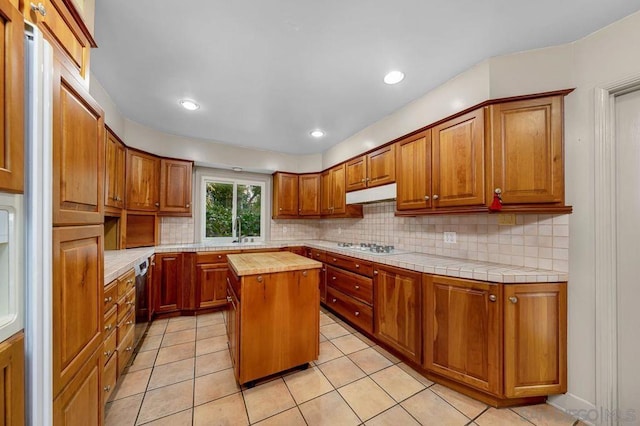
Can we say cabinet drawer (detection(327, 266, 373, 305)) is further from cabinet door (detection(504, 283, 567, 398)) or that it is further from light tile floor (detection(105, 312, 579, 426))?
cabinet door (detection(504, 283, 567, 398))

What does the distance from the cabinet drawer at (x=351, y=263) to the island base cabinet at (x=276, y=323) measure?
0.71 m

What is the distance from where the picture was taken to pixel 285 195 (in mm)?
4234

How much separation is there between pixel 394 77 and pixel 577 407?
8.75 ft

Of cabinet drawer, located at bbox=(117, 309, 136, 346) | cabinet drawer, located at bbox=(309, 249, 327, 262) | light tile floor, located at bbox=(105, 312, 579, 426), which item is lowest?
light tile floor, located at bbox=(105, 312, 579, 426)

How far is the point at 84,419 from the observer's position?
1.00m

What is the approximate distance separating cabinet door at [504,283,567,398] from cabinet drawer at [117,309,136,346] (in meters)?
2.67

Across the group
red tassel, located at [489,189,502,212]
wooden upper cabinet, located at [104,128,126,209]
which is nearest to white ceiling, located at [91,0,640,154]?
wooden upper cabinet, located at [104,128,126,209]

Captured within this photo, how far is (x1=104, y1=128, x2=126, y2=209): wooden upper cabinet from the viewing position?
7.59 ft

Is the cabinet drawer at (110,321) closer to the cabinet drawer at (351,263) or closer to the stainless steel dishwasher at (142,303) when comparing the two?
the stainless steel dishwasher at (142,303)

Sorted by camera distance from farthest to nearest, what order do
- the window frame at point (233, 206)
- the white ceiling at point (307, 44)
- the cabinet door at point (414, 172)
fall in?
the window frame at point (233, 206), the cabinet door at point (414, 172), the white ceiling at point (307, 44)

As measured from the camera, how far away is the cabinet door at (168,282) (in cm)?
301

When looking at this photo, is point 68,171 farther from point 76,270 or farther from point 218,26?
point 218,26

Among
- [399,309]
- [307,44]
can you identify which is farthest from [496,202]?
[307,44]

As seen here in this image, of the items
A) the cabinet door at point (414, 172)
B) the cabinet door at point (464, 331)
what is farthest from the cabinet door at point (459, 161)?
the cabinet door at point (464, 331)
